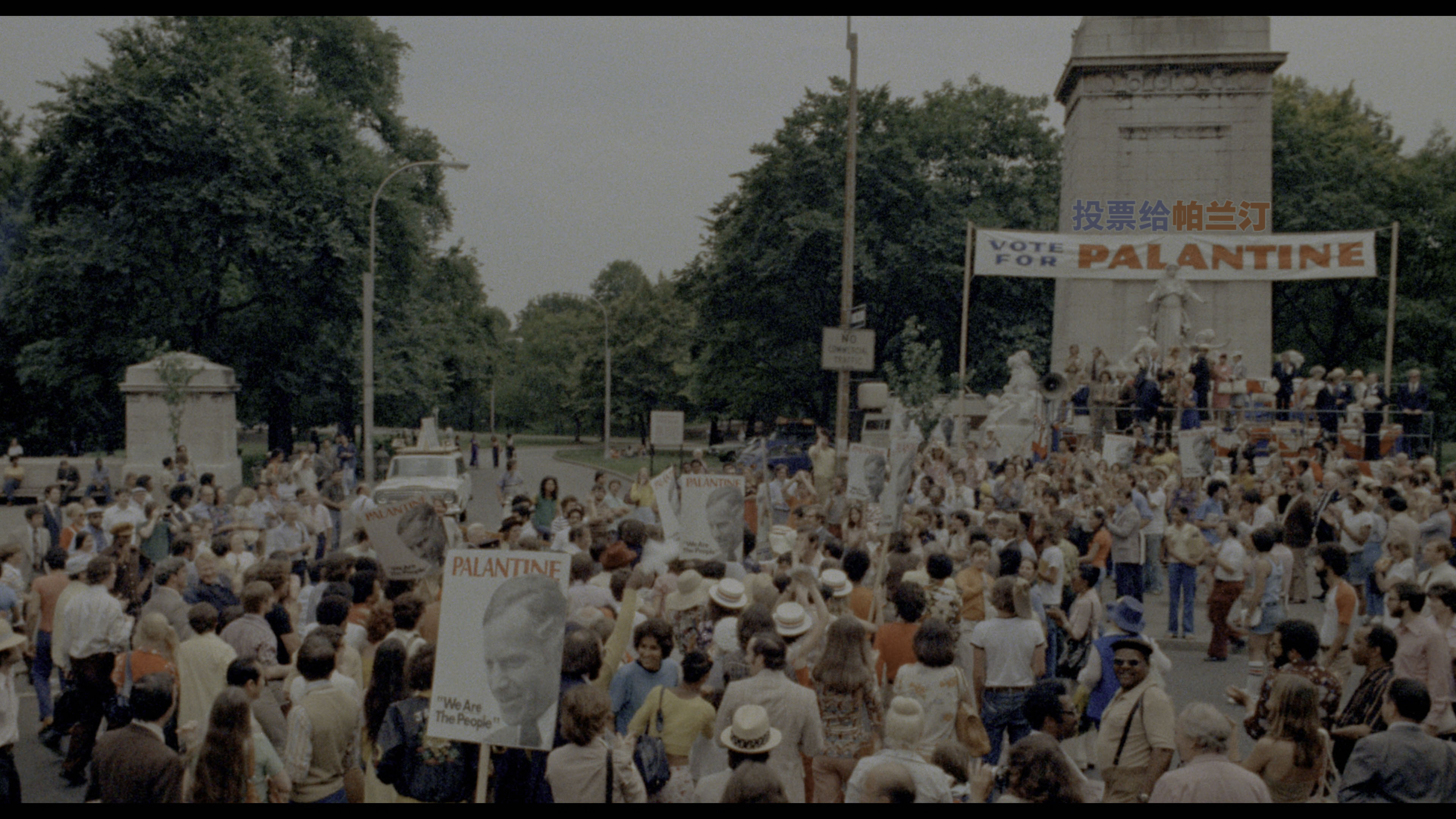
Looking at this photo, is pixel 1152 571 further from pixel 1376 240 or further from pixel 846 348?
pixel 1376 240

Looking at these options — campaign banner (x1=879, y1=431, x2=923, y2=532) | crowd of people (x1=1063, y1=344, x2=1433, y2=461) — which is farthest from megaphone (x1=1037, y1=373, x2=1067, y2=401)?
campaign banner (x1=879, y1=431, x2=923, y2=532)

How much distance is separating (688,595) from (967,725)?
2.04m

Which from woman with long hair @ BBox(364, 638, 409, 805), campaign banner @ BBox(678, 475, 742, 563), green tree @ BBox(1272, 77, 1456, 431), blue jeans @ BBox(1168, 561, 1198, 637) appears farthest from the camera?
green tree @ BBox(1272, 77, 1456, 431)

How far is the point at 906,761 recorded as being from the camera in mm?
5312

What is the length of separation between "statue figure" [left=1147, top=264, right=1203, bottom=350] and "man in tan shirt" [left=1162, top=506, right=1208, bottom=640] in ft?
44.7

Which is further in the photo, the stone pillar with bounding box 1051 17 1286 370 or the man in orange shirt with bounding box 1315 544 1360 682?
the stone pillar with bounding box 1051 17 1286 370

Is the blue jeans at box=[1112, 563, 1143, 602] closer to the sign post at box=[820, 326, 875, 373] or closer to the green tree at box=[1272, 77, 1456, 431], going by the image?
the sign post at box=[820, 326, 875, 373]

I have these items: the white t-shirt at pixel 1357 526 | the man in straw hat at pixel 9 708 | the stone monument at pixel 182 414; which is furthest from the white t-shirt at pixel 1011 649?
the stone monument at pixel 182 414

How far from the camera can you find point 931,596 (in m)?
8.05

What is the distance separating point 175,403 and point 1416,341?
39.6 metres

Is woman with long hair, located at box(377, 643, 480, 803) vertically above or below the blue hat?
A: below

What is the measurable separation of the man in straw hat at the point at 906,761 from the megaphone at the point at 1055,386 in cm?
2109

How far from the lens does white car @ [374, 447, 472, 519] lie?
22719 mm

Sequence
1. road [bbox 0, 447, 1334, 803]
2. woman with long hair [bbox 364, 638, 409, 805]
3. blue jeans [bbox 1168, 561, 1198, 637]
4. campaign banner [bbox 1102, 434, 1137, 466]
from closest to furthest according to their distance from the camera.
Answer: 1. woman with long hair [bbox 364, 638, 409, 805]
2. road [bbox 0, 447, 1334, 803]
3. blue jeans [bbox 1168, 561, 1198, 637]
4. campaign banner [bbox 1102, 434, 1137, 466]
